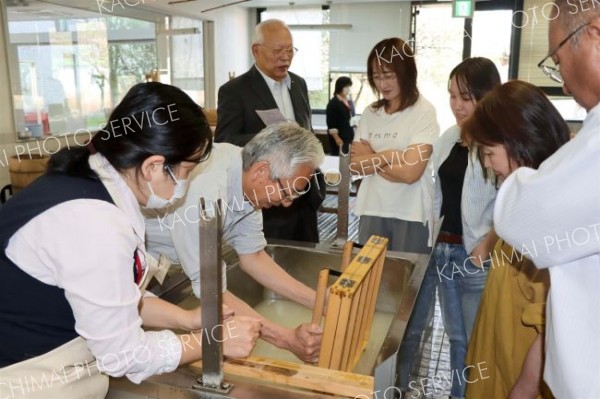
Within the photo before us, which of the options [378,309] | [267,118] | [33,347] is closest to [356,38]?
[267,118]

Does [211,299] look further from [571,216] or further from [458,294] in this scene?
[458,294]

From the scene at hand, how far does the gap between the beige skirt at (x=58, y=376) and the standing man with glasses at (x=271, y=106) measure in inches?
51.3

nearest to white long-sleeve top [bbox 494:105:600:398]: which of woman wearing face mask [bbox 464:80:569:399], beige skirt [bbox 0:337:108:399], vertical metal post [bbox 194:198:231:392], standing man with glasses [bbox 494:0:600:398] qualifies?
standing man with glasses [bbox 494:0:600:398]

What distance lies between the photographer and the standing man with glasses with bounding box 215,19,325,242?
2.15 meters

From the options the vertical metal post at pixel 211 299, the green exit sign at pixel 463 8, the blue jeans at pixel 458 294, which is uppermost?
the green exit sign at pixel 463 8

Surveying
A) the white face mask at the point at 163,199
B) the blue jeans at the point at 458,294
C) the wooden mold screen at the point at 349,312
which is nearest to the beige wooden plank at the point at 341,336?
the wooden mold screen at the point at 349,312

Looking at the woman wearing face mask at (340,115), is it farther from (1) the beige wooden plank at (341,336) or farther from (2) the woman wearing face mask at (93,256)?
(2) the woman wearing face mask at (93,256)

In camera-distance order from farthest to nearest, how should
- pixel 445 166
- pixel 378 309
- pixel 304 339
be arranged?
pixel 445 166 < pixel 378 309 < pixel 304 339

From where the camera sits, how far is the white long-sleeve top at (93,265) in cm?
74

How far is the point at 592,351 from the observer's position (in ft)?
2.57

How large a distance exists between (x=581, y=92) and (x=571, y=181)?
0.17 m

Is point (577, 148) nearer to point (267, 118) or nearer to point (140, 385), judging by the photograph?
point (140, 385)

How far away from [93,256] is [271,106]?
1558 millimetres

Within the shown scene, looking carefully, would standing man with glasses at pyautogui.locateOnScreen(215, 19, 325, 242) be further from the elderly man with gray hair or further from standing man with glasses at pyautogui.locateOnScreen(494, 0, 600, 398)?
standing man with glasses at pyautogui.locateOnScreen(494, 0, 600, 398)
